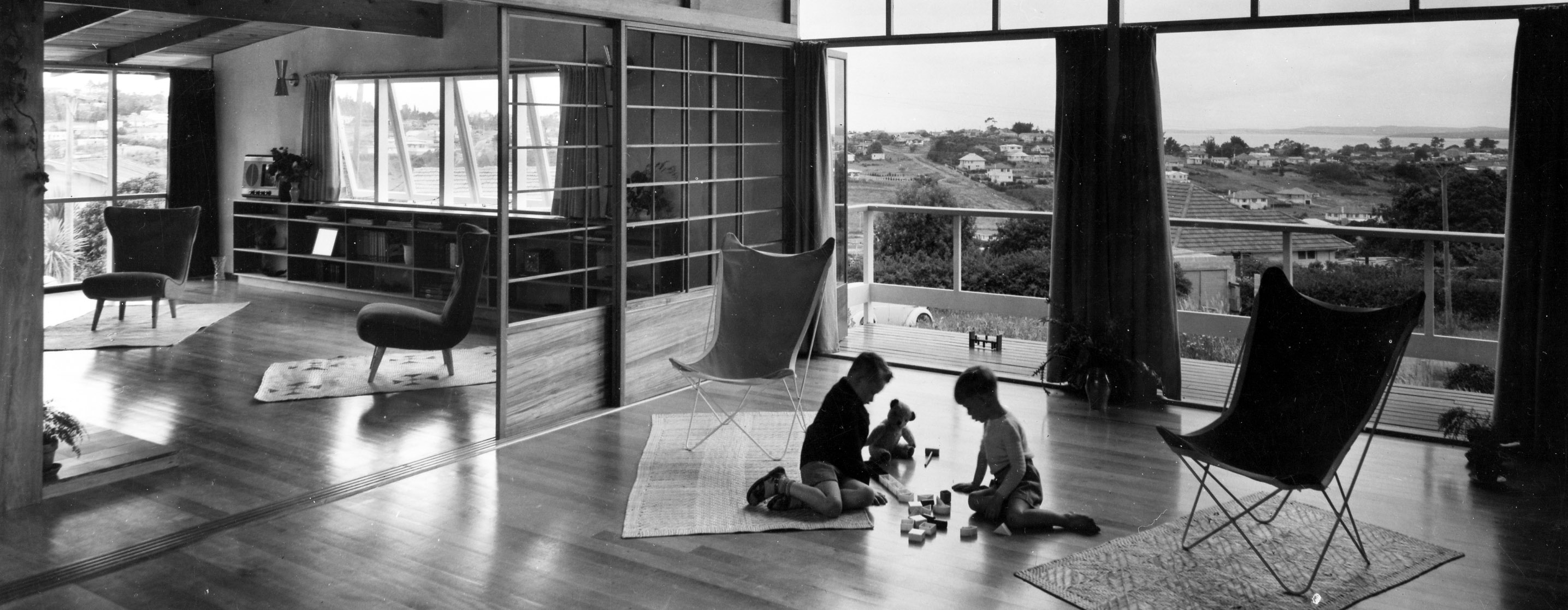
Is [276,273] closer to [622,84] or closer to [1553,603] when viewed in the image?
[622,84]

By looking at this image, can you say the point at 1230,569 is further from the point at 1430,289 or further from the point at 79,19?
the point at 79,19

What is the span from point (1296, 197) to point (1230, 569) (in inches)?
202

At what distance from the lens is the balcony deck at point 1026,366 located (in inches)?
229

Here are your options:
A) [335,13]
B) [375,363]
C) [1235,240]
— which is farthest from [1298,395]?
[335,13]

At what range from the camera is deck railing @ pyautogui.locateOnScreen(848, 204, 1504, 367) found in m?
6.08

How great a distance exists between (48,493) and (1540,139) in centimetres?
623

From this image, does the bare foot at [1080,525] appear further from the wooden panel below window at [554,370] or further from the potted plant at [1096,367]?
the wooden panel below window at [554,370]

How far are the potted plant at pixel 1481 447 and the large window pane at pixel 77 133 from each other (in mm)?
5680

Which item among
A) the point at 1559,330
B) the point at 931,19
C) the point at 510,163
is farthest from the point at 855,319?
the point at 1559,330

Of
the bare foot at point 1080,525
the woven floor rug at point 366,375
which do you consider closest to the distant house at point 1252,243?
the bare foot at point 1080,525

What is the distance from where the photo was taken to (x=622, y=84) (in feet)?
18.3

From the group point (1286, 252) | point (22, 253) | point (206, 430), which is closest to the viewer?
point (22, 253)

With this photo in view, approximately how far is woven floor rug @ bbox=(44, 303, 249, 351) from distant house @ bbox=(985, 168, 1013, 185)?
649 cm

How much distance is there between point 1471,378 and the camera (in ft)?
20.2
